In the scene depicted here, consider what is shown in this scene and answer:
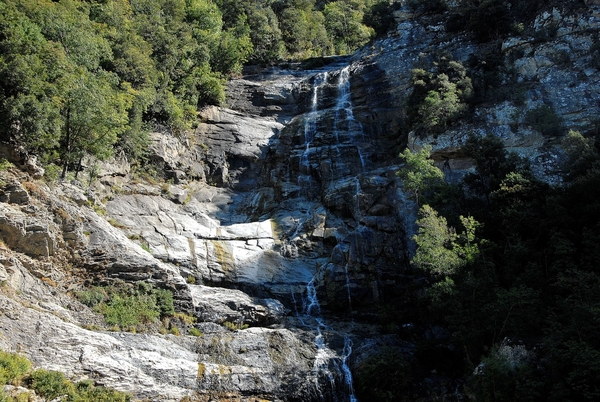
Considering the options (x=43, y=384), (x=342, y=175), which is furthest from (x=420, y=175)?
(x=43, y=384)

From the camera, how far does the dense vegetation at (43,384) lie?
15.1 metres

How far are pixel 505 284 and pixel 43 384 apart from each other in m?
17.9

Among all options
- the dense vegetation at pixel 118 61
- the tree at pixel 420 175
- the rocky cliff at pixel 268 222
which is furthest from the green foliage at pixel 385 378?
the dense vegetation at pixel 118 61

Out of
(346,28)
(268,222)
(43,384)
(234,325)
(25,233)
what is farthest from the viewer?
(346,28)

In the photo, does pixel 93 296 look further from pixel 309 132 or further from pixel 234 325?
pixel 309 132

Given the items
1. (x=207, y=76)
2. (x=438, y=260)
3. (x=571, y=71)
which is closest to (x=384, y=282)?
(x=438, y=260)

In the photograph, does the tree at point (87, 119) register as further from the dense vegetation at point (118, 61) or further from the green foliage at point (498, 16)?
the green foliage at point (498, 16)

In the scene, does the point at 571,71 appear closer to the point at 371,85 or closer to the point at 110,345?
the point at 371,85

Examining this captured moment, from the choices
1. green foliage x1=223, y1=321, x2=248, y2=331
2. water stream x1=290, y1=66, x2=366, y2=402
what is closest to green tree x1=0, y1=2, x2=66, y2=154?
green foliage x1=223, y1=321, x2=248, y2=331

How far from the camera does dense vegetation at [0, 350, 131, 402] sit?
49.5ft

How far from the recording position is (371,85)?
39.8 metres

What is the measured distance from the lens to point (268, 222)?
101 ft

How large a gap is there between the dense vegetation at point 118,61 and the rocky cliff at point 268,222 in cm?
155

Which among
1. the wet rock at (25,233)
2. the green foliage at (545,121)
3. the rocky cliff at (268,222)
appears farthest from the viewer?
the green foliage at (545,121)
